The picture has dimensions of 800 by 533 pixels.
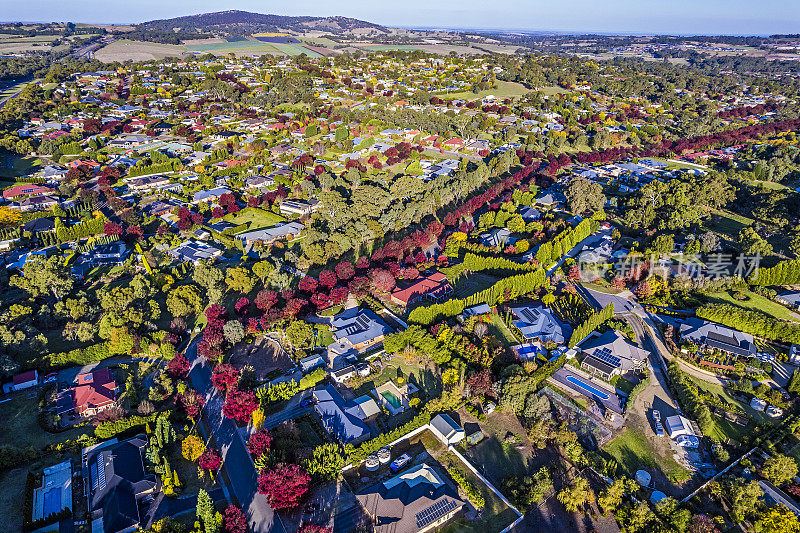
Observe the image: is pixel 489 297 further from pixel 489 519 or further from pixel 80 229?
pixel 80 229

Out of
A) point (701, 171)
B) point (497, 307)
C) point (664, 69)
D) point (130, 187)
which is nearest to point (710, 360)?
point (497, 307)

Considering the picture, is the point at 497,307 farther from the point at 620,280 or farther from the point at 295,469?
the point at 295,469

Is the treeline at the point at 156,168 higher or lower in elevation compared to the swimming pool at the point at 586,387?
higher

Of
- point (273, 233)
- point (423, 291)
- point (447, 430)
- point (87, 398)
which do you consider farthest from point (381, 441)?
point (273, 233)

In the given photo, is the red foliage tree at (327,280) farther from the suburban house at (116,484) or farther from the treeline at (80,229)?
the treeline at (80,229)

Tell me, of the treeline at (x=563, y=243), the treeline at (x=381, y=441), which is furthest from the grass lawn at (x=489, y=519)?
the treeline at (x=563, y=243)

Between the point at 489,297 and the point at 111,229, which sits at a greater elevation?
the point at 111,229
